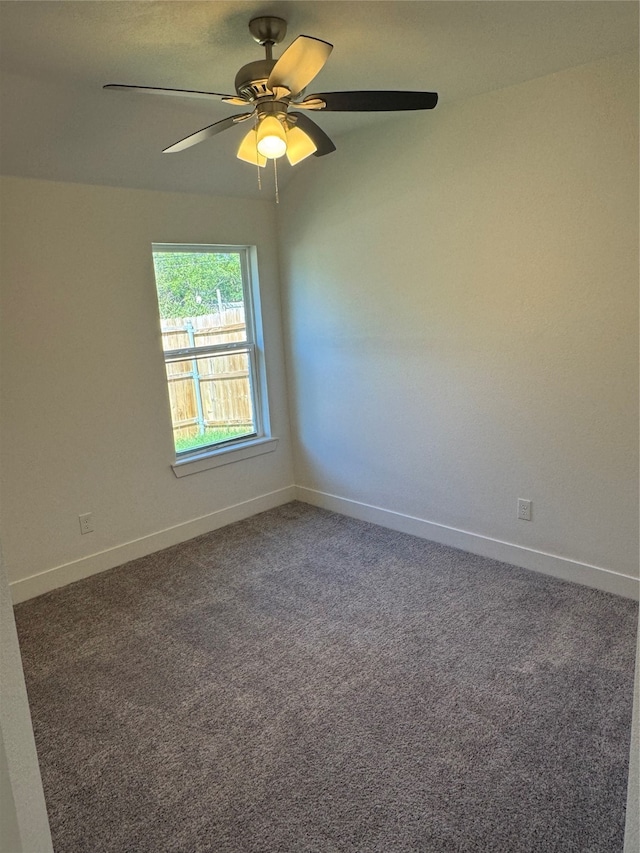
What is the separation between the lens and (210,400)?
4227 millimetres

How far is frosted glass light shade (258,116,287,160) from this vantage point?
206 centimetres

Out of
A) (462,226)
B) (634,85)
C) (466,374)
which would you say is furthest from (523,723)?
(634,85)

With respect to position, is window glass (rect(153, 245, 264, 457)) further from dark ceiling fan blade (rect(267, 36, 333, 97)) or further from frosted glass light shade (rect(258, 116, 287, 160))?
dark ceiling fan blade (rect(267, 36, 333, 97))

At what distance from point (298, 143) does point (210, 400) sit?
2.25 meters

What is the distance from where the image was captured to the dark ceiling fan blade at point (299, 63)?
170 centimetres

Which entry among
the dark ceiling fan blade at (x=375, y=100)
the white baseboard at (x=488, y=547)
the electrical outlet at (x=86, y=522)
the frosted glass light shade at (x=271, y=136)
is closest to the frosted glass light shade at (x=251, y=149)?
the frosted glass light shade at (x=271, y=136)

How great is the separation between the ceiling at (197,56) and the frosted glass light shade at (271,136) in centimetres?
37

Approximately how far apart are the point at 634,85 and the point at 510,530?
2.24 metres

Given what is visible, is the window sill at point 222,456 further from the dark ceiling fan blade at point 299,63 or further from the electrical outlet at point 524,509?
the dark ceiling fan blade at point 299,63

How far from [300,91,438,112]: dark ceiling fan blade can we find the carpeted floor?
2216 millimetres

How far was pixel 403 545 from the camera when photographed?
3773mm

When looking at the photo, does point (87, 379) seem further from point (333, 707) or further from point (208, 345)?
point (333, 707)

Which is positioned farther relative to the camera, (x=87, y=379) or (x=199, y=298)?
(x=199, y=298)

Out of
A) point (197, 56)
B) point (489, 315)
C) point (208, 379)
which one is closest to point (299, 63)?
point (197, 56)
